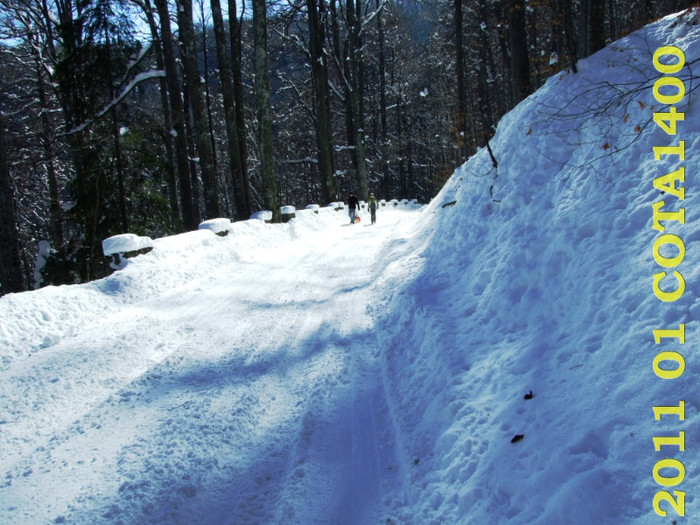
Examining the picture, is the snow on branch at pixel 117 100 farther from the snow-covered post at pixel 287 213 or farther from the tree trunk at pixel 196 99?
the snow-covered post at pixel 287 213

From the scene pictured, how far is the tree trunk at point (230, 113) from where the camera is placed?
14.5m

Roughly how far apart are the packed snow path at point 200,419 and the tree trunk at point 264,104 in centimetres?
821

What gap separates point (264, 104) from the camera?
554 inches

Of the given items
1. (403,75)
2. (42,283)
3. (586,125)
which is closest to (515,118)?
(586,125)

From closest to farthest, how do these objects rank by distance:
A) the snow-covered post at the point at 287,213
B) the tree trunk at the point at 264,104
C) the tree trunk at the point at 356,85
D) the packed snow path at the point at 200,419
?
the packed snow path at the point at 200,419
the tree trunk at the point at 264,104
the snow-covered post at the point at 287,213
the tree trunk at the point at 356,85

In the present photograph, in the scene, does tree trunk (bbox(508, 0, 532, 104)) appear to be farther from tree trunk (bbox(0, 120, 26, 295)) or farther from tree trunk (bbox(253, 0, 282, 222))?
tree trunk (bbox(0, 120, 26, 295))

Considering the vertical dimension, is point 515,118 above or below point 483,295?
above

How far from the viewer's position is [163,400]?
13.9 feet

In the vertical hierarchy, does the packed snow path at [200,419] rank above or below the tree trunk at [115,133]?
below

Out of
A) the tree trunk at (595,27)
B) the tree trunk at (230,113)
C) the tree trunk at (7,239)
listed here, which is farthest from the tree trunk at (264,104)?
the tree trunk at (595,27)

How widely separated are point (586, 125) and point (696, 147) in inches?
85.7

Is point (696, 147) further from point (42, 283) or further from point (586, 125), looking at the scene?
point (42, 283)

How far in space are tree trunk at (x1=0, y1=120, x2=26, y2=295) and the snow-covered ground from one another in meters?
3.28

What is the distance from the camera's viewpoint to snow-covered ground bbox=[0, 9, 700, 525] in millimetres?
2547
